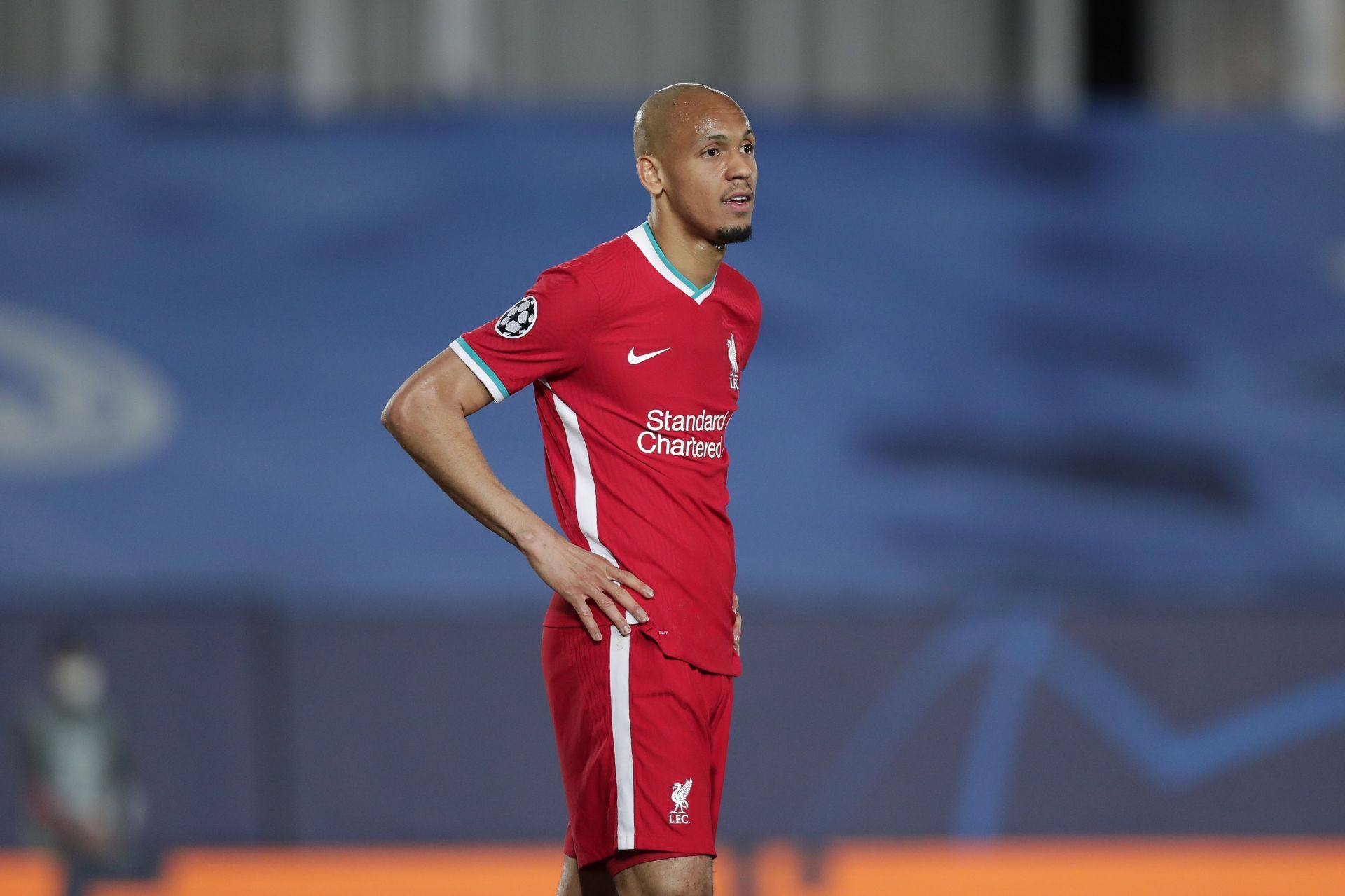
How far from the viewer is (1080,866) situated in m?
5.50

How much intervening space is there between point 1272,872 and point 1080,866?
2.25ft

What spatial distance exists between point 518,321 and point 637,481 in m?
0.37

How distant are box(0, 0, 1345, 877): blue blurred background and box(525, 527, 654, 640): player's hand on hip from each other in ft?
9.89

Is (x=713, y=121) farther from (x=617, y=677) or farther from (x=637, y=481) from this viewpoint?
(x=617, y=677)

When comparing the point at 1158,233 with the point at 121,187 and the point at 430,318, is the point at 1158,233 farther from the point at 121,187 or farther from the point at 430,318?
the point at 121,187

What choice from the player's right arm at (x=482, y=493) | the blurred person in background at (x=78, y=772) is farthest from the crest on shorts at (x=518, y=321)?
the blurred person in background at (x=78, y=772)

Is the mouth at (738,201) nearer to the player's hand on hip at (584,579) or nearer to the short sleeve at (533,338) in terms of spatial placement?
the short sleeve at (533,338)

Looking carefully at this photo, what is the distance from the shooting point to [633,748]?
272 cm

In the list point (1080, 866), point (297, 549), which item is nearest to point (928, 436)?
point (1080, 866)

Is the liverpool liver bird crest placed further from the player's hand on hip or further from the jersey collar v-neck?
the jersey collar v-neck

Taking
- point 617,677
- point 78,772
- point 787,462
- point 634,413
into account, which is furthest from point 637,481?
point 78,772

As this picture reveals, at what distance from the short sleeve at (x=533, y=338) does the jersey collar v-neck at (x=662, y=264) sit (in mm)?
165

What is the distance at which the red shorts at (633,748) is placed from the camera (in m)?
2.70

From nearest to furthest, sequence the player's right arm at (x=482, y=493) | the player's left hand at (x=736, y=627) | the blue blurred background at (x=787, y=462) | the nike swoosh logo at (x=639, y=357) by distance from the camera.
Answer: the player's right arm at (x=482, y=493) < the nike swoosh logo at (x=639, y=357) < the player's left hand at (x=736, y=627) < the blue blurred background at (x=787, y=462)
